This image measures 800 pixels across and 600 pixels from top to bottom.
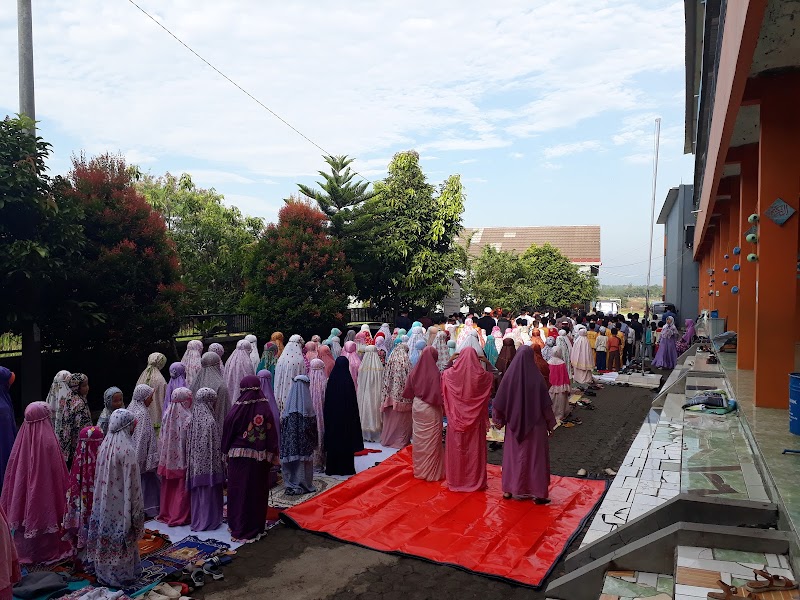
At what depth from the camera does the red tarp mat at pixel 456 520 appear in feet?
15.8

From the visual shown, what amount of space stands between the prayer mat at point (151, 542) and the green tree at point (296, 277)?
8460 millimetres

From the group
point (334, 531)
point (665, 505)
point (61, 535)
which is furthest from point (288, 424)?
point (665, 505)

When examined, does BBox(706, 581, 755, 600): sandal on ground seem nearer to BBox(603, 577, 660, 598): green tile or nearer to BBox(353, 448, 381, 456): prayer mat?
BBox(603, 577, 660, 598): green tile

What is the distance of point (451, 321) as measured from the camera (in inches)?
628

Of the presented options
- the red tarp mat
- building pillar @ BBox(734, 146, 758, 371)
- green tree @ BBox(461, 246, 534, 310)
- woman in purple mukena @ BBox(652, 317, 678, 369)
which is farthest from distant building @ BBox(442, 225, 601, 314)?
the red tarp mat

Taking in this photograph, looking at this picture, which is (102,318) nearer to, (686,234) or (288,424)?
(288,424)

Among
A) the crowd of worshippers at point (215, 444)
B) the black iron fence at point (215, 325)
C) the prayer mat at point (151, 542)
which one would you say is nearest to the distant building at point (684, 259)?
the black iron fence at point (215, 325)

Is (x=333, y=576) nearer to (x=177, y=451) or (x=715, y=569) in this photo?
(x=177, y=451)

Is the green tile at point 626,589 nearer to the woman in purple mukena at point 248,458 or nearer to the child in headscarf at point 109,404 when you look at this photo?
the woman in purple mukena at point 248,458

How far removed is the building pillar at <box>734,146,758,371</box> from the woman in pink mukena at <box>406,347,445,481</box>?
4.93m

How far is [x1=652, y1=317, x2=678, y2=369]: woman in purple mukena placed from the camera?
15.9m

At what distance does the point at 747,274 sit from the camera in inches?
347

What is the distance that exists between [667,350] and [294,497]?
1290 centimetres

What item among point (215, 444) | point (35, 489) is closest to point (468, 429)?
point (215, 444)
